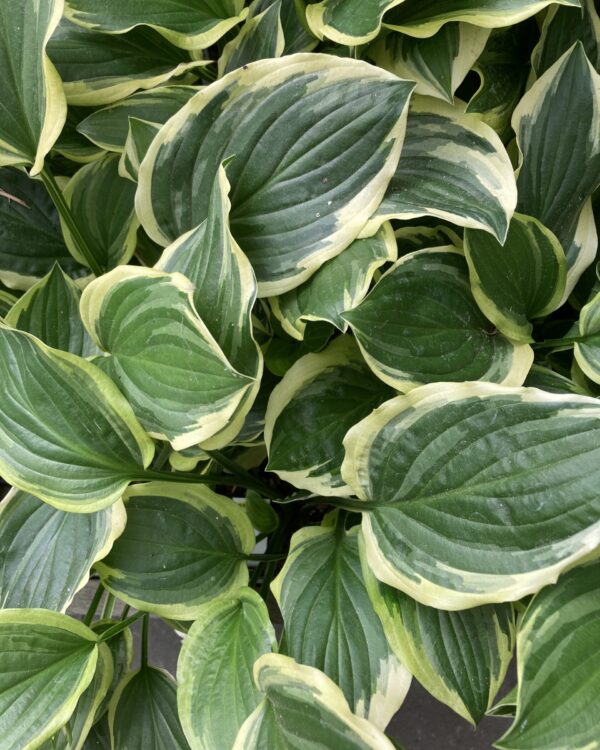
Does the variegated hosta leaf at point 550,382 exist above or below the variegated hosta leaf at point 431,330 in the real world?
below

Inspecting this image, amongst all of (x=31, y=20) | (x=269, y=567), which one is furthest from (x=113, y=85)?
(x=269, y=567)

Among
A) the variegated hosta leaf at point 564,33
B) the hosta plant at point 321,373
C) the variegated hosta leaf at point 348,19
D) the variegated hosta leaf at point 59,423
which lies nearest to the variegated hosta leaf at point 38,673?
the hosta plant at point 321,373

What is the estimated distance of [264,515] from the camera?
649 millimetres

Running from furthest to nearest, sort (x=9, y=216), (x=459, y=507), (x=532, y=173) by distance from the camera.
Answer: (x=9, y=216) < (x=532, y=173) < (x=459, y=507)

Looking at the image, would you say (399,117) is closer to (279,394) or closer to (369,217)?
(369,217)

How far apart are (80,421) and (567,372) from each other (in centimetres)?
47

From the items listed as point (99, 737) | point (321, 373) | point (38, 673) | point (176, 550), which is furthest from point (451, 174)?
point (99, 737)

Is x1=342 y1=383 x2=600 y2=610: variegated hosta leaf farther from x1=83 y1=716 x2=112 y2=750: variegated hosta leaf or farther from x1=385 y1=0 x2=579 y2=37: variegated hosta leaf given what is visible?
x1=83 y1=716 x2=112 y2=750: variegated hosta leaf

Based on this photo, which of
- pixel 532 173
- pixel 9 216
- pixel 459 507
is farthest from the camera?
pixel 9 216

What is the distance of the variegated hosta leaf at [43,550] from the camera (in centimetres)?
57

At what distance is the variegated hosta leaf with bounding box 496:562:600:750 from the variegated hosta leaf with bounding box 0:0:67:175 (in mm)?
526

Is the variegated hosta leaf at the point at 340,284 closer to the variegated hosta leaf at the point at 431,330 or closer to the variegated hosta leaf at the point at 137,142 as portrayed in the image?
the variegated hosta leaf at the point at 431,330

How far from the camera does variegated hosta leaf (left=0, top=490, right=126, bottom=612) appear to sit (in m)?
0.57

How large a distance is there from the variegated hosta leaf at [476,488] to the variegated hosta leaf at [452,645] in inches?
1.7
